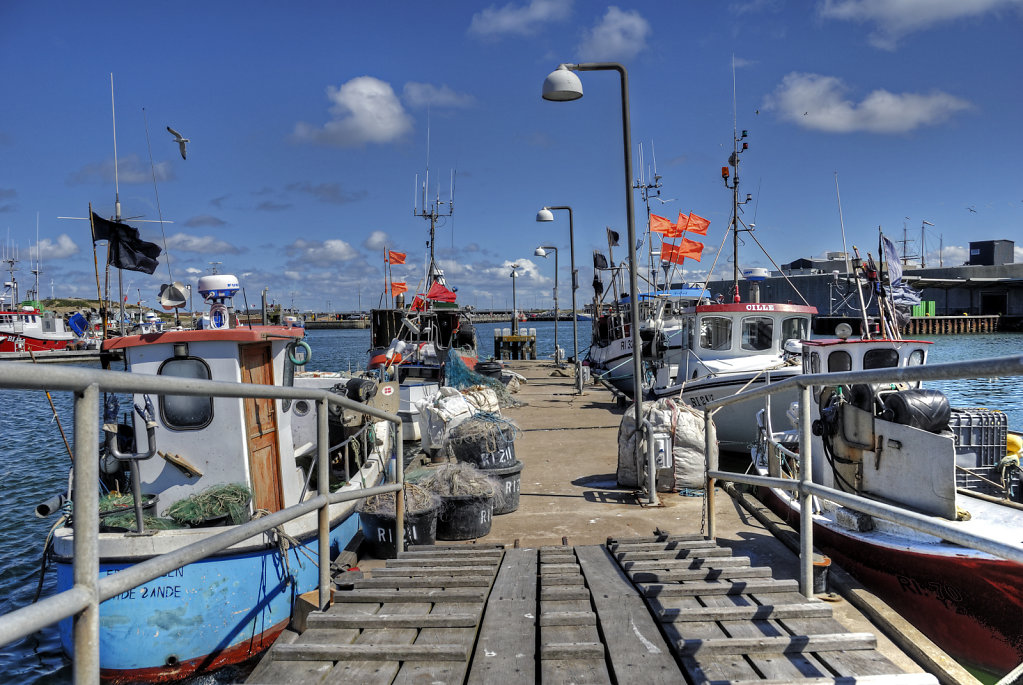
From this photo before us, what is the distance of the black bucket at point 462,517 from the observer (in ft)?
21.5

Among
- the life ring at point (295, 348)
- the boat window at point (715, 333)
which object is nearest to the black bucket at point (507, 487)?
the life ring at point (295, 348)

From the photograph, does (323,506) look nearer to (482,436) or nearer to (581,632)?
(581,632)

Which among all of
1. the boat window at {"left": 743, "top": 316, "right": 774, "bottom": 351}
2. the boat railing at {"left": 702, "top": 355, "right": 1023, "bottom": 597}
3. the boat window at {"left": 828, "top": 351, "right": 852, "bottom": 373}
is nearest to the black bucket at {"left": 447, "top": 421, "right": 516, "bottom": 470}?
the boat railing at {"left": 702, "top": 355, "right": 1023, "bottom": 597}

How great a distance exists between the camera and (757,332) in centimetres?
1441

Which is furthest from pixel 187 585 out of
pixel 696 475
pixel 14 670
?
pixel 696 475

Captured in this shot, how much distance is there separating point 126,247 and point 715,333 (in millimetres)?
10829

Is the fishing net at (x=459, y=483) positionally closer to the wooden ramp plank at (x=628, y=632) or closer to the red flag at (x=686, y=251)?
the wooden ramp plank at (x=628, y=632)

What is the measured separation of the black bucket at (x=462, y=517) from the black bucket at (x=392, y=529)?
12.3 inches

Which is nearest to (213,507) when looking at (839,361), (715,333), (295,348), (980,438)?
(295,348)

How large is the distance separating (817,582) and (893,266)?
6.11m

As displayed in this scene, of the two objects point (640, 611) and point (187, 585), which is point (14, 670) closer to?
point (187, 585)

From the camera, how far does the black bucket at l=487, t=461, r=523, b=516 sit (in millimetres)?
7500

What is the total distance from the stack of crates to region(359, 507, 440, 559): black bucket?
18.6ft

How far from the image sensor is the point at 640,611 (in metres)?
3.33
